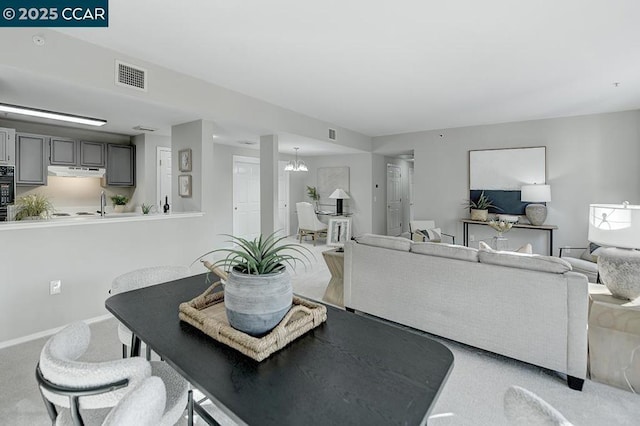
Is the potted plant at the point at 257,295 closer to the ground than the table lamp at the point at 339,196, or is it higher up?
closer to the ground

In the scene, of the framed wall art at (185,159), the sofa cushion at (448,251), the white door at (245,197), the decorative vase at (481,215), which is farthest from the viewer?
the white door at (245,197)

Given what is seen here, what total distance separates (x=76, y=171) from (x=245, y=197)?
9.80 ft

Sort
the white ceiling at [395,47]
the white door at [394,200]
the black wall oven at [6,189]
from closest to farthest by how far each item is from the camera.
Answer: the white ceiling at [395,47]
the black wall oven at [6,189]
the white door at [394,200]

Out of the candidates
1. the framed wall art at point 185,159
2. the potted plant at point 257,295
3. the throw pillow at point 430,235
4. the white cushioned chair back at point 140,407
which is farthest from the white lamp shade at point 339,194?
the white cushioned chair back at point 140,407

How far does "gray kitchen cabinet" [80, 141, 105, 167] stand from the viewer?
4.84 metres

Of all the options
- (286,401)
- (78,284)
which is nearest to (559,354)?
(286,401)

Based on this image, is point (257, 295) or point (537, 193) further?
point (537, 193)

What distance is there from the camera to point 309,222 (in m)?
7.19

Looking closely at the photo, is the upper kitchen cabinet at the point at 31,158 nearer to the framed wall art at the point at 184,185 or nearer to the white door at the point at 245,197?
the framed wall art at the point at 184,185

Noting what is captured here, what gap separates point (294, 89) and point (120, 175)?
3.44 m

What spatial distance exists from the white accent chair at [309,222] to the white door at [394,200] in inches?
75.1

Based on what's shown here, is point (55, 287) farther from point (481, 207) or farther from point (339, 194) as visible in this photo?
point (481, 207)

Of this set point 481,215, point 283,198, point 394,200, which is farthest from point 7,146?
point 394,200

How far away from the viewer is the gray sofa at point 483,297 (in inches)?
79.7
